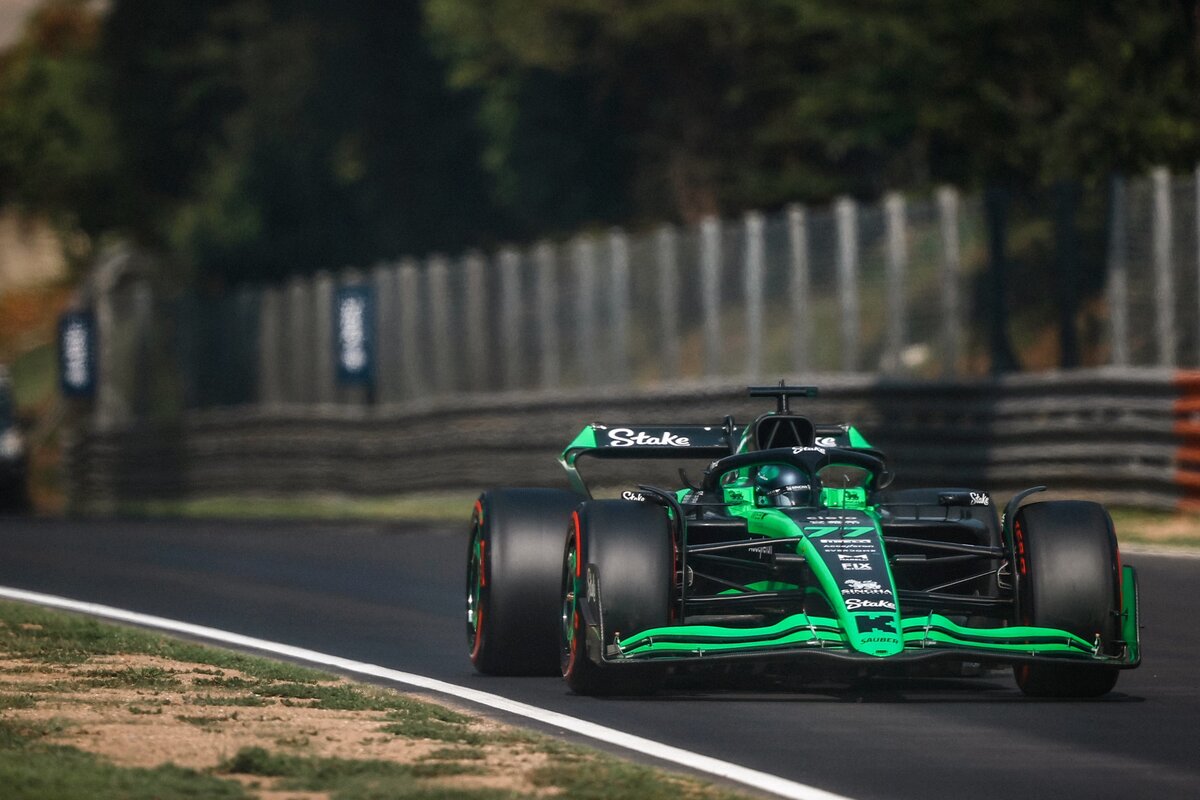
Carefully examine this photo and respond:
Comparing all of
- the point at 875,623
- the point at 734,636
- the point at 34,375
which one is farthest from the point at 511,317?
the point at 34,375

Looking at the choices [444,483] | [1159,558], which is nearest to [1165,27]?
[444,483]

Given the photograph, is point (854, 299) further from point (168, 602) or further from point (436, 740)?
point (436, 740)

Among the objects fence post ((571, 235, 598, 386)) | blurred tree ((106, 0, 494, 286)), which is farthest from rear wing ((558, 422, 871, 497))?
blurred tree ((106, 0, 494, 286))

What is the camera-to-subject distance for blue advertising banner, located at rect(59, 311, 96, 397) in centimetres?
4166

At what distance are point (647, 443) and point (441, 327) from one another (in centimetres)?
2005

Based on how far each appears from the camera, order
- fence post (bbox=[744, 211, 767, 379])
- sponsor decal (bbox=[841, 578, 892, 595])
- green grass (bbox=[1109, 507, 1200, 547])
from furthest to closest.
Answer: fence post (bbox=[744, 211, 767, 379]) < green grass (bbox=[1109, 507, 1200, 547]) < sponsor decal (bbox=[841, 578, 892, 595])

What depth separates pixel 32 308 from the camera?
99875 mm

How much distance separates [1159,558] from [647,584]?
8.37 metres

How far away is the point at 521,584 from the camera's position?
1168 centimetres

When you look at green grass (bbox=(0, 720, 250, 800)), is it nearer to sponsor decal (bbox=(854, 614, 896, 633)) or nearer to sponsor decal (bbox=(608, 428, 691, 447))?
sponsor decal (bbox=(854, 614, 896, 633))

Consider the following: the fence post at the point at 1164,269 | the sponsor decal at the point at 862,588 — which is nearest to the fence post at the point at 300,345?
the fence post at the point at 1164,269

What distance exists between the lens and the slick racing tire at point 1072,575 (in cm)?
1052

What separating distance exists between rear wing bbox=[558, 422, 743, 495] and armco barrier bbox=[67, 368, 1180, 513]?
28.4 feet

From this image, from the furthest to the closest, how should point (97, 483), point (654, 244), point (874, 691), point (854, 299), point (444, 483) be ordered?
point (97, 483) → point (444, 483) → point (654, 244) → point (854, 299) → point (874, 691)
